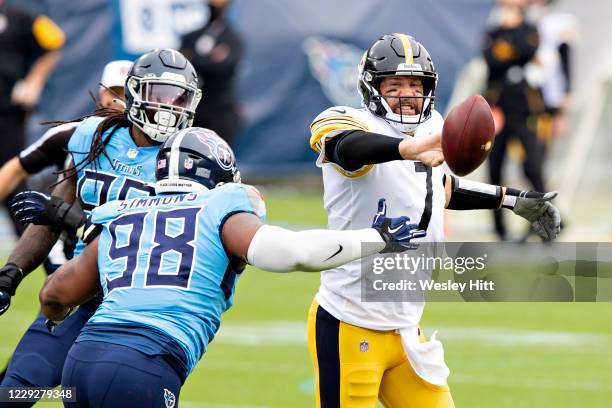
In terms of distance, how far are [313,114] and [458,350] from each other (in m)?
8.93

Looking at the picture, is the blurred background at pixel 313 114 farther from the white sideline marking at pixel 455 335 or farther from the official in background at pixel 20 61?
the official in background at pixel 20 61

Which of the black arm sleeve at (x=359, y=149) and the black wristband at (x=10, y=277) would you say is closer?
the black arm sleeve at (x=359, y=149)

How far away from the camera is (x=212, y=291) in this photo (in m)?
4.11

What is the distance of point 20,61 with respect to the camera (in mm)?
10812

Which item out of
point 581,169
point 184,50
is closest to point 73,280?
point 184,50

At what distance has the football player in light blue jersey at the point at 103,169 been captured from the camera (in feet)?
16.6

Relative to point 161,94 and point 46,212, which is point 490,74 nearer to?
point 161,94

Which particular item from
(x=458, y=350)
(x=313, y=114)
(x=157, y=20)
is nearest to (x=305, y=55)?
(x=313, y=114)

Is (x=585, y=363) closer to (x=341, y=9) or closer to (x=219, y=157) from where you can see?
(x=219, y=157)

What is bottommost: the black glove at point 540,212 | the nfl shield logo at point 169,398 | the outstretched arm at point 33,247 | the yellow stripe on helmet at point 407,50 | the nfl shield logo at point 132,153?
the outstretched arm at point 33,247

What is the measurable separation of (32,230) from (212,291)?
1417 mm

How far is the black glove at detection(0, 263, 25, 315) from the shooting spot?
196 inches

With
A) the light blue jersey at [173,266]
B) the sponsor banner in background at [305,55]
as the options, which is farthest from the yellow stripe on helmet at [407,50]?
the sponsor banner in background at [305,55]

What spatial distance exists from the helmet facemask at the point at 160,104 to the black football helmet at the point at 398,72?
0.83m
